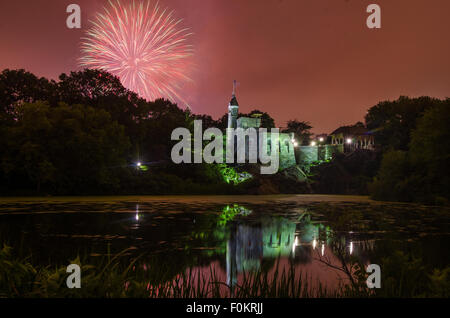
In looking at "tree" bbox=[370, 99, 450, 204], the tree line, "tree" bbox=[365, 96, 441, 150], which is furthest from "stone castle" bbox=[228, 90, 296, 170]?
"tree" bbox=[370, 99, 450, 204]

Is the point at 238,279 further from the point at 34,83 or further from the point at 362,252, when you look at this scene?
the point at 34,83

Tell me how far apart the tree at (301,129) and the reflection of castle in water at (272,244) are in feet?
270

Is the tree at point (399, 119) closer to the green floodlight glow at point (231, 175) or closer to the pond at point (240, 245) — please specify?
the green floodlight glow at point (231, 175)

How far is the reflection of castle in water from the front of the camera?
9.09 metres

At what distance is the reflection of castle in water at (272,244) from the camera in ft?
29.8

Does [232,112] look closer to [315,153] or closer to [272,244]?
[315,153]

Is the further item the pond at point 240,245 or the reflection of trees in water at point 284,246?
the reflection of trees in water at point 284,246

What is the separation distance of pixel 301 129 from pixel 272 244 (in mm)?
88781

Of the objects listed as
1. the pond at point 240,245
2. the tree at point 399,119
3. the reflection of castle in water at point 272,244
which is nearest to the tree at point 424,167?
the pond at point 240,245

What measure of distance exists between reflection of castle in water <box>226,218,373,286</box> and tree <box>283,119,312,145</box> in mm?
82311

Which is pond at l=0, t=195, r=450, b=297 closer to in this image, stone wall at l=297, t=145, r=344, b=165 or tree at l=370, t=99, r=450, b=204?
tree at l=370, t=99, r=450, b=204

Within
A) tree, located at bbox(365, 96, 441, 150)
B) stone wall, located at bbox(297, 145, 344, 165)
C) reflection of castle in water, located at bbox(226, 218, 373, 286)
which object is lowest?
reflection of castle in water, located at bbox(226, 218, 373, 286)
